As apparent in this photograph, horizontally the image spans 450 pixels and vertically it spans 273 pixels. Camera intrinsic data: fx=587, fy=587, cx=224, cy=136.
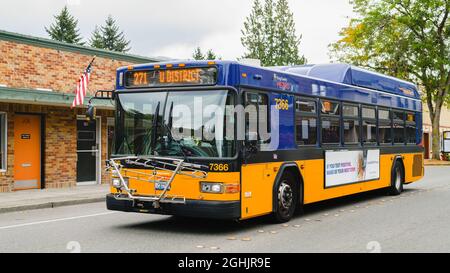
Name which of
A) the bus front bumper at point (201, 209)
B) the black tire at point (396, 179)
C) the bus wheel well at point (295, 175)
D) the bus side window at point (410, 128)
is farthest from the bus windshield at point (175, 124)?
the bus side window at point (410, 128)

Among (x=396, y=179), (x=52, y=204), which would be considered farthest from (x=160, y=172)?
(x=396, y=179)

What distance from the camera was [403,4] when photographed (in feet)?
137

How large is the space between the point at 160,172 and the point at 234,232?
1533 millimetres

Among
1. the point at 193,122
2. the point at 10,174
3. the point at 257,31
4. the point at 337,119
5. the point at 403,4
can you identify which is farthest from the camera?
the point at 257,31

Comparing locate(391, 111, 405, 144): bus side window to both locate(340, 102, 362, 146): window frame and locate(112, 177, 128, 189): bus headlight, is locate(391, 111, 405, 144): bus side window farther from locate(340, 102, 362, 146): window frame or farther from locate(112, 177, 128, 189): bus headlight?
locate(112, 177, 128, 189): bus headlight

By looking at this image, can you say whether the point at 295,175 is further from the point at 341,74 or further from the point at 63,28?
the point at 63,28

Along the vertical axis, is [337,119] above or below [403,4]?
below

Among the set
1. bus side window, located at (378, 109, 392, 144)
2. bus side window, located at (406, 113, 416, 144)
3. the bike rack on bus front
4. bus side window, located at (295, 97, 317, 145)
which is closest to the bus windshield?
the bike rack on bus front

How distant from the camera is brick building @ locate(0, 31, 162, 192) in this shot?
1635 cm

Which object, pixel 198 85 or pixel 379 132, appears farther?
pixel 379 132

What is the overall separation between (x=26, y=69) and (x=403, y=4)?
3184 cm

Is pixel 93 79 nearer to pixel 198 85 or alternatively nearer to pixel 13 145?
pixel 13 145

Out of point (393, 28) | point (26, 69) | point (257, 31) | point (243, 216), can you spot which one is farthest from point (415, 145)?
point (257, 31)

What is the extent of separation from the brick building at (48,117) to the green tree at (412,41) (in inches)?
1064
